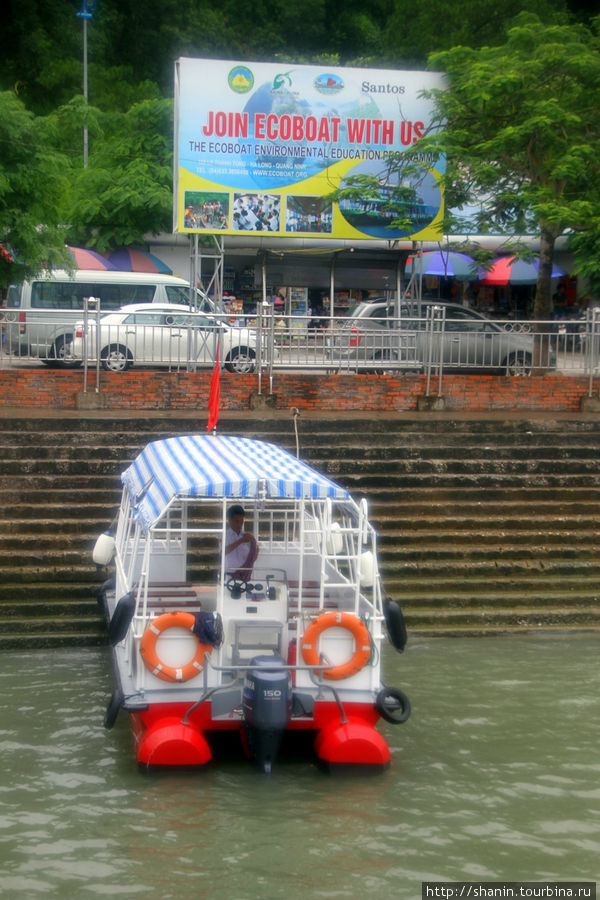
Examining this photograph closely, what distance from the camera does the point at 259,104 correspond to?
17.6 meters

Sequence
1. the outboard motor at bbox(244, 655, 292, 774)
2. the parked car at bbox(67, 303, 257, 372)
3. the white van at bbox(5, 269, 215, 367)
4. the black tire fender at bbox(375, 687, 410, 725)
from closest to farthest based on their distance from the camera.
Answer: the outboard motor at bbox(244, 655, 292, 774) → the black tire fender at bbox(375, 687, 410, 725) → the parked car at bbox(67, 303, 257, 372) → the white van at bbox(5, 269, 215, 367)

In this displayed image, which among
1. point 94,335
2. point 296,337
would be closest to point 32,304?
point 94,335

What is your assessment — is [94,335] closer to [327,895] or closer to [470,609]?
[470,609]

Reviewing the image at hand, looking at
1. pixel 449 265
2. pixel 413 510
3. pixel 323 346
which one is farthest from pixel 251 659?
pixel 449 265

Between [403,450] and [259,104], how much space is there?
24.6ft

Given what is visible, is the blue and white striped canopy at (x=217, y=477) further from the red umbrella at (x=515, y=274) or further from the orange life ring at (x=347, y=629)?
the red umbrella at (x=515, y=274)

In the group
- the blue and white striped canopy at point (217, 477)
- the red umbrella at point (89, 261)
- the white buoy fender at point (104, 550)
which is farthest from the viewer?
the red umbrella at point (89, 261)

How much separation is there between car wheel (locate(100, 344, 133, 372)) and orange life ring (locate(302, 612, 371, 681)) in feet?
26.6

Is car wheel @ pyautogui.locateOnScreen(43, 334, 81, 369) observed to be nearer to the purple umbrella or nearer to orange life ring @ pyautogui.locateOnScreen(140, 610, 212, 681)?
orange life ring @ pyautogui.locateOnScreen(140, 610, 212, 681)

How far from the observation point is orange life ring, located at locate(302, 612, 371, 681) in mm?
7734

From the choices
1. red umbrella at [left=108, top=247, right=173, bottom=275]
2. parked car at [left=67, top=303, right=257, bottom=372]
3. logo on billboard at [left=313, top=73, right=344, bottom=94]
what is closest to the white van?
logo on billboard at [left=313, top=73, right=344, bottom=94]

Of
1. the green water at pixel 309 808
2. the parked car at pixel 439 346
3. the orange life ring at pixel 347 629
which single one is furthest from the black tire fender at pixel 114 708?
the parked car at pixel 439 346

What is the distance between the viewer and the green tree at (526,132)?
17.2 metres

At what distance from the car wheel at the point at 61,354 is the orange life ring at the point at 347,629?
27.6 feet
